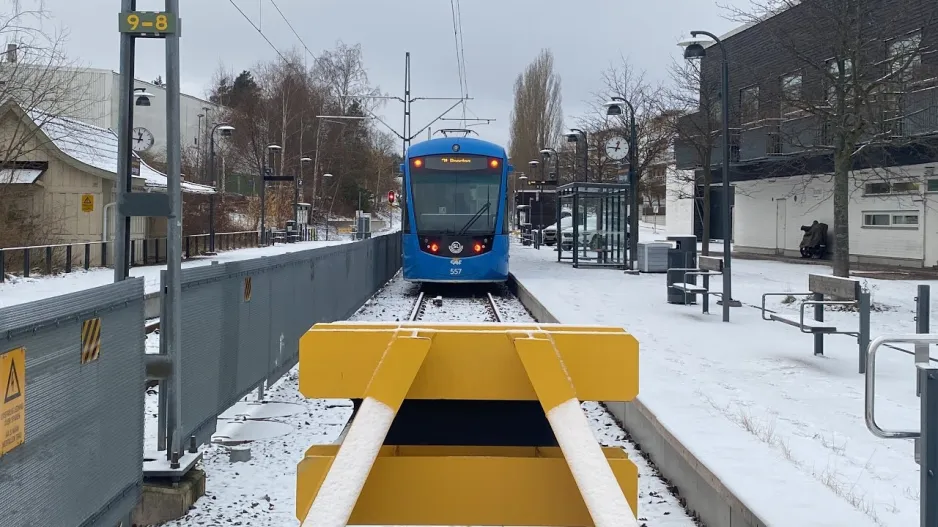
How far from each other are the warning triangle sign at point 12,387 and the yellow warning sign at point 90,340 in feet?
2.55

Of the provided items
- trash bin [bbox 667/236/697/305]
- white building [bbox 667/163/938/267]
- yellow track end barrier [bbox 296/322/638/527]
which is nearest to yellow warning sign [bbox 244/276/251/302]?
yellow track end barrier [bbox 296/322/638/527]

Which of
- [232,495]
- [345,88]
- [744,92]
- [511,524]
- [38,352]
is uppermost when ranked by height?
[345,88]

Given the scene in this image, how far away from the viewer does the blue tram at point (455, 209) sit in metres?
20.2

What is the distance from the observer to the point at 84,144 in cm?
2942

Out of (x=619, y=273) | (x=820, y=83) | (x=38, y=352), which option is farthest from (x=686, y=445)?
(x=619, y=273)

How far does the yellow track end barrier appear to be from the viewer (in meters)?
3.00

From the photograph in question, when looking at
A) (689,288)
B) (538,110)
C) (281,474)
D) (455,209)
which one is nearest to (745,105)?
(455,209)

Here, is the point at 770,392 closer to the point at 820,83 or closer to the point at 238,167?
the point at 820,83

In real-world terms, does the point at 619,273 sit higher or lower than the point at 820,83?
lower

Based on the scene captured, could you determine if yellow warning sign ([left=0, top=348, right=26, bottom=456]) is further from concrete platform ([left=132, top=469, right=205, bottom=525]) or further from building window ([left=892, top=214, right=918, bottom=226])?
building window ([left=892, top=214, right=918, bottom=226])

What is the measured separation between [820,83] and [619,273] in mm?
10562

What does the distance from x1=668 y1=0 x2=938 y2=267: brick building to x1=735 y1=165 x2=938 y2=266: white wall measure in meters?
0.05

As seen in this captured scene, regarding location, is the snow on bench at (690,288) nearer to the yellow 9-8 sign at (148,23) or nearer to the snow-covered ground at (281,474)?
the snow-covered ground at (281,474)

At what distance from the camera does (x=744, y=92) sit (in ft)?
107
